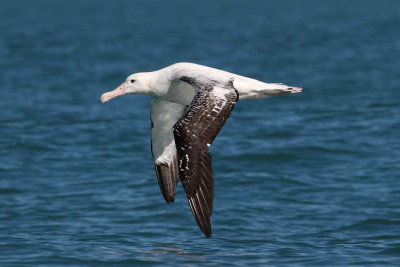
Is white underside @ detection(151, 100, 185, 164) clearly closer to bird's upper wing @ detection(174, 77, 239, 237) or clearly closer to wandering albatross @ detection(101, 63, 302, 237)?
wandering albatross @ detection(101, 63, 302, 237)

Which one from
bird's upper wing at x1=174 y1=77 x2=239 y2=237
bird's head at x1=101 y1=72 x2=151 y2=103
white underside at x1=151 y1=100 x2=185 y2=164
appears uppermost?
bird's head at x1=101 y1=72 x2=151 y2=103

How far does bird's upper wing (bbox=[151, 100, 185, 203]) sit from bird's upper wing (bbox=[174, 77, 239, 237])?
258 centimetres

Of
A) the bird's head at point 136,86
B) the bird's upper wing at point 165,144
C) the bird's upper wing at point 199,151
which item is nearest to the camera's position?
the bird's upper wing at point 199,151

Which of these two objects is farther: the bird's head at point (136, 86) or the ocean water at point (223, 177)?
the bird's head at point (136, 86)

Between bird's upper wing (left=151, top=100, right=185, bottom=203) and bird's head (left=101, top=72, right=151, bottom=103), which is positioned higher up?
bird's head (left=101, top=72, right=151, bottom=103)

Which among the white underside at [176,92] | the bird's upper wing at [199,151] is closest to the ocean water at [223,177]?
the bird's upper wing at [199,151]

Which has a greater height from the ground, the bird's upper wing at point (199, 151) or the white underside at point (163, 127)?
the white underside at point (163, 127)

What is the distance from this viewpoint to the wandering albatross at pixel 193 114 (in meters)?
9.97

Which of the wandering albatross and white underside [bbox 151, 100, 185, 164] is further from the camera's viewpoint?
white underside [bbox 151, 100, 185, 164]

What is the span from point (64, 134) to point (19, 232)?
792 cm

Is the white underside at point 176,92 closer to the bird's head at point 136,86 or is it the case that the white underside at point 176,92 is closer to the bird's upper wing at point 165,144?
the bird's upper wing at point 165,144

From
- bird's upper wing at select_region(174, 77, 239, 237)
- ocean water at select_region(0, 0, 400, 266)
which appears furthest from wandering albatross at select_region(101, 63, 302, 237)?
ocean water at select_region(0, 0, 400, 266)

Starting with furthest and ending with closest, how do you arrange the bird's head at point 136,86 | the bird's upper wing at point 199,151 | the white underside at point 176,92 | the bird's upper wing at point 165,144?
the bird's upper wing at point 165,144, the bird's head at point 136,86, the white underside at point 176,92, the bird's upper wing at point 199,151

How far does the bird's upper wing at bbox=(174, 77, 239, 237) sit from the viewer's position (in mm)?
9930
